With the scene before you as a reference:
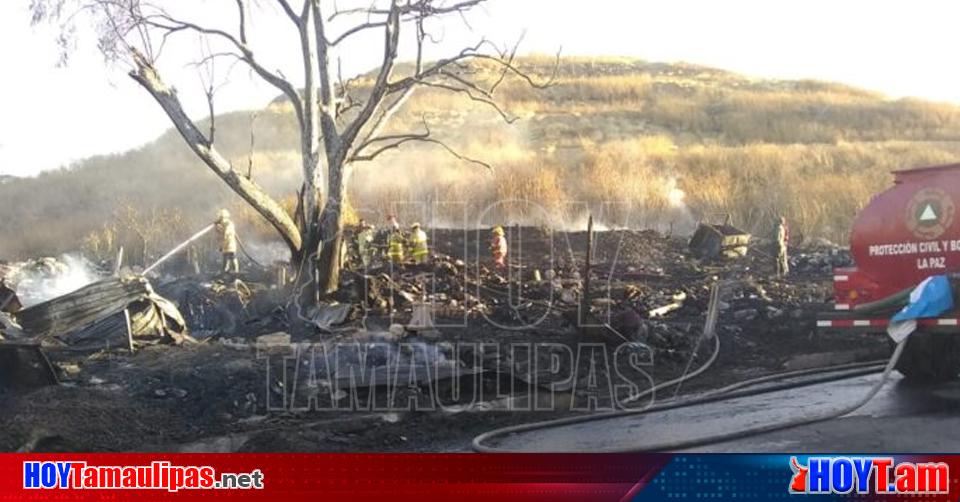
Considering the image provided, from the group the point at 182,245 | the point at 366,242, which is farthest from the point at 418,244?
the point at 182,245

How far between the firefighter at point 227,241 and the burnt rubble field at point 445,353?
0.59m

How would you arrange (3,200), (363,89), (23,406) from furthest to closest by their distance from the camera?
(363,89), (3,200), (23,406)

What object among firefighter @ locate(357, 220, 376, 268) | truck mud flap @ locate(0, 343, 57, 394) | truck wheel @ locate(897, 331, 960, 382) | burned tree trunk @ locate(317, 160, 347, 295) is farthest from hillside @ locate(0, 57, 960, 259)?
burned tree trunk @ locate(317, 160, 347, 295)

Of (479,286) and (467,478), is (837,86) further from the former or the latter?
(467,478)

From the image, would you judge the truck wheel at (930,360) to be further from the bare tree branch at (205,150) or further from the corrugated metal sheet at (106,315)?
the bare tree branch at (205,150)

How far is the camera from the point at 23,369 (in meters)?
4.28

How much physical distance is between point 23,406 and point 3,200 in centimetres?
145

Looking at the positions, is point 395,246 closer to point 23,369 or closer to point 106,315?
point 106,315

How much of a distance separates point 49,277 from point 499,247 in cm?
261

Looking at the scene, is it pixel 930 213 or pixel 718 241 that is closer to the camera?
pixel 930 213

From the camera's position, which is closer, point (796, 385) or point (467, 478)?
point (467, 478)

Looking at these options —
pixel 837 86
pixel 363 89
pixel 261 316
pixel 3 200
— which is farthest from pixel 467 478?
pixel 363 89

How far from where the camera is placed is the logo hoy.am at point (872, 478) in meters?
3.54

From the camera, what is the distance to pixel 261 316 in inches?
285
